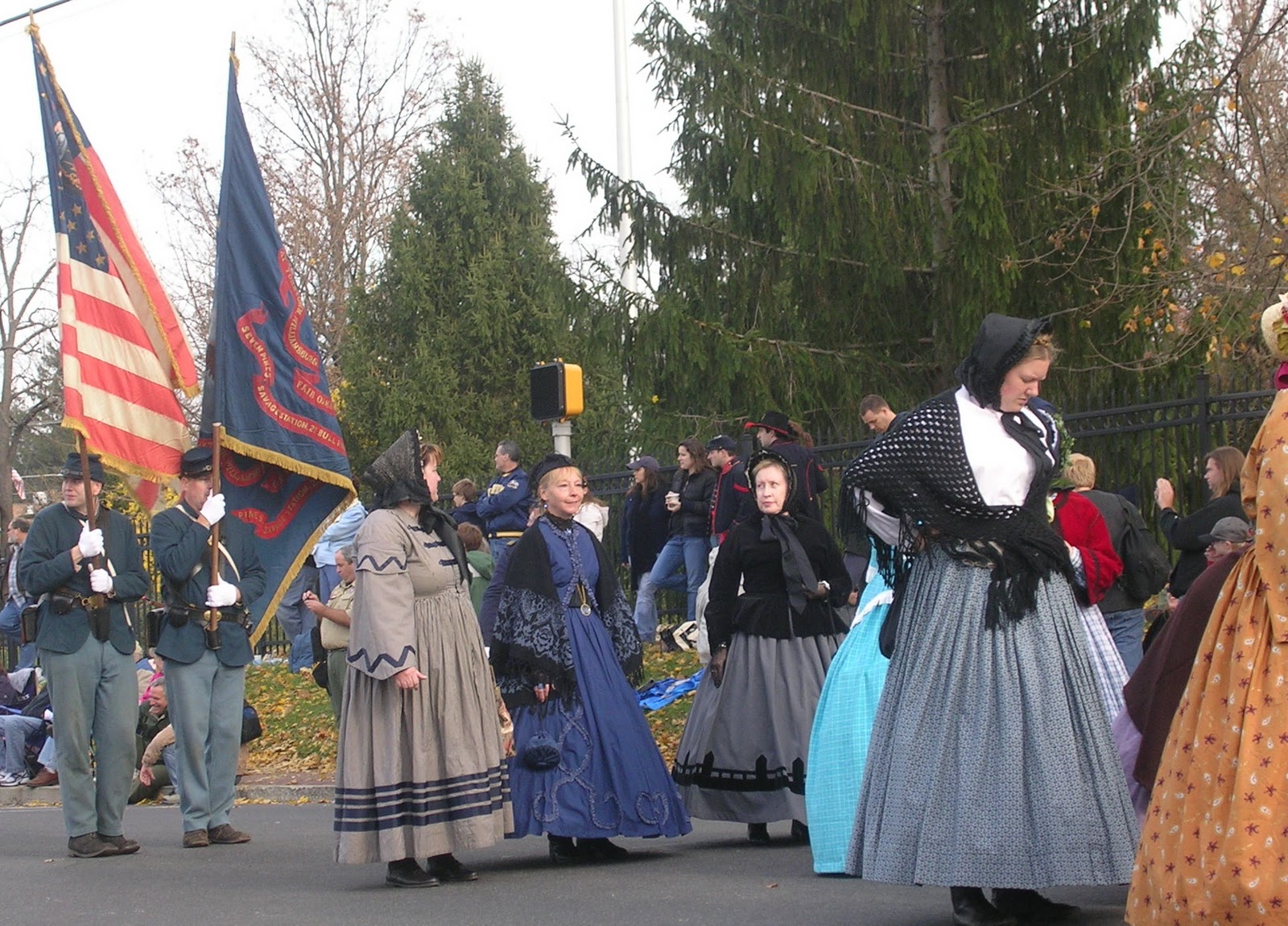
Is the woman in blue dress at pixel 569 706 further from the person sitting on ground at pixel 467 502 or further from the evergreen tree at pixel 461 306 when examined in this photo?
the evergreen tree at pixel 461 306

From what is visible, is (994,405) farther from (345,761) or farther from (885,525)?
(345,761)

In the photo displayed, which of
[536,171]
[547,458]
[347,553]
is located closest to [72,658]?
[347,553]

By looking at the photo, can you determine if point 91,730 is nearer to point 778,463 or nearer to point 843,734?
point 778,463

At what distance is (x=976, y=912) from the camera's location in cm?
579

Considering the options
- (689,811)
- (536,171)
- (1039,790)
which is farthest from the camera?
(536,171)

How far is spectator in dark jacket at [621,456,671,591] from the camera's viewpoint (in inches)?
602

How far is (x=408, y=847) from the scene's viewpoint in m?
7.81

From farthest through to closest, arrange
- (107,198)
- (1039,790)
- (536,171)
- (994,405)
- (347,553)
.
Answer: (536,171) < (347,553) < (107,198) < (994,405) < (1039,790)

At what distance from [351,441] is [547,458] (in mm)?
→ 25027

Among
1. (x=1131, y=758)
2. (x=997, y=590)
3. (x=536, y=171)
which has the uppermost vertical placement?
(x=536, y=171)

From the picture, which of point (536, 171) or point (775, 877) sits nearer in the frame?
point (775, 877)

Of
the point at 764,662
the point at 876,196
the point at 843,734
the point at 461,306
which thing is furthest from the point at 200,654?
the point at 461,306

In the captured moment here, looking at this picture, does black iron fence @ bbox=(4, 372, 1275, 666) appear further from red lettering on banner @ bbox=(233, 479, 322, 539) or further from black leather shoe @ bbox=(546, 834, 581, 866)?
black leather shoe @ bbox=(546, 834, 581, 866)

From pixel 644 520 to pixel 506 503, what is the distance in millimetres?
1211
